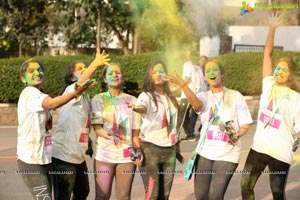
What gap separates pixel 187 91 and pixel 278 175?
1.21 meters

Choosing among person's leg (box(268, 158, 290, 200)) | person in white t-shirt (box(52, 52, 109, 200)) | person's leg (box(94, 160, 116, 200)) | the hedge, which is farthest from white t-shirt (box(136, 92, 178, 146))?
the hedge

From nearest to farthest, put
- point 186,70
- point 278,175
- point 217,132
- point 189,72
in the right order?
1. point 217,132
2. point 278,175
3. point 186,70
4. point 189,72

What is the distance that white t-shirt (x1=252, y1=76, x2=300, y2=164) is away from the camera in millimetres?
5566

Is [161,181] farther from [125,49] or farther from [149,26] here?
[125,49]

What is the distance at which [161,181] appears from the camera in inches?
220

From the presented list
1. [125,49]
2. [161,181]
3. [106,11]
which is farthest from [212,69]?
[125,49]

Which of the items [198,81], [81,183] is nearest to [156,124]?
[81,183]

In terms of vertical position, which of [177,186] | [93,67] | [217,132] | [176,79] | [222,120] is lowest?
[177,186]

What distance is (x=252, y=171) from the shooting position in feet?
18.6

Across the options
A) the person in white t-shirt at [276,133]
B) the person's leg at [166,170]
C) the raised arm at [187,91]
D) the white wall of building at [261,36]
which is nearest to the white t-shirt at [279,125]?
the person in white t-shirt at [276,133]

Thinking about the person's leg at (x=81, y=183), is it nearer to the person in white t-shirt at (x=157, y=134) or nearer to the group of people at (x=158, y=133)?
the group of people at (x=158, y=133)

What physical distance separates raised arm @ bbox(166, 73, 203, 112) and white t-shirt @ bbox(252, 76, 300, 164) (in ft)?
2.16

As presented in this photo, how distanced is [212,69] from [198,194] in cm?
114

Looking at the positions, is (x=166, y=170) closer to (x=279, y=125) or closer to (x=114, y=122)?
(x=114, y=122)
